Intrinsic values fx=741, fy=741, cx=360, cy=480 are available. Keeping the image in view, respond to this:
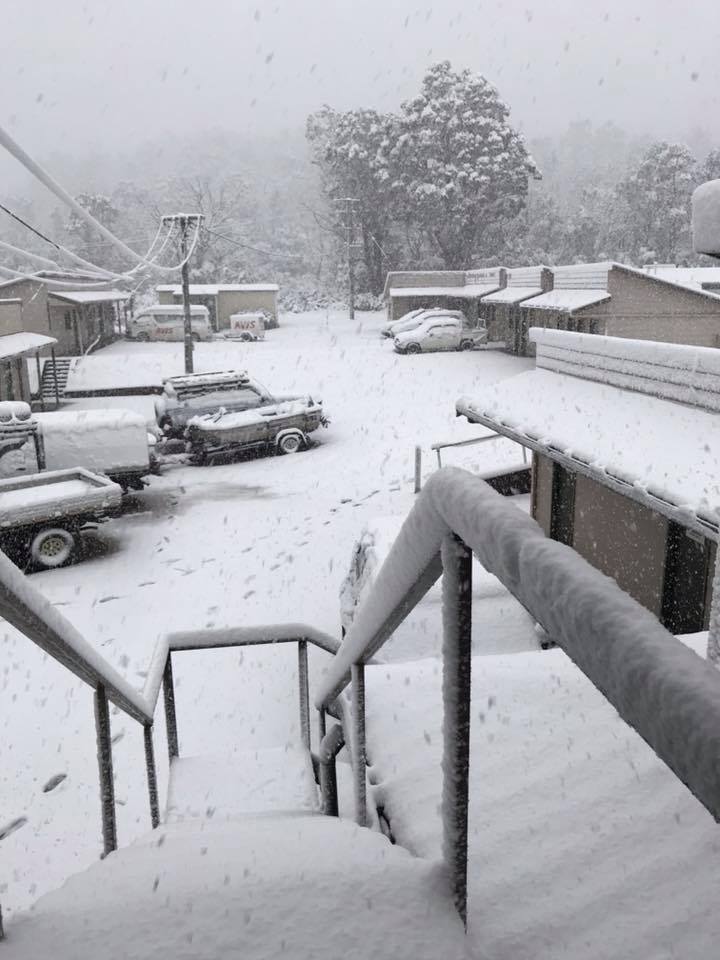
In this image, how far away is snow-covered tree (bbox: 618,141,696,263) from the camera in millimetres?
65750

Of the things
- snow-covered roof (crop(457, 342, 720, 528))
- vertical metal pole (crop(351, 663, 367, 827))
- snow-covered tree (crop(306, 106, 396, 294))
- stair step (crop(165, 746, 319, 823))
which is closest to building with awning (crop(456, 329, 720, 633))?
snow-covered roof (crop(457, 342, 720, 528))

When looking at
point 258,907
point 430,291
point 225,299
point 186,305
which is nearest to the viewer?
point 258,907

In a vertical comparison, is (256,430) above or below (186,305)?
below

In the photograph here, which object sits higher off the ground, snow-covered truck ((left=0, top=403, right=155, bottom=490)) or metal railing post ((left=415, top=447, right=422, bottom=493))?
snow-covered truck ((left=0, top=403, right=155, bottom=490))

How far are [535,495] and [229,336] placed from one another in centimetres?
3651

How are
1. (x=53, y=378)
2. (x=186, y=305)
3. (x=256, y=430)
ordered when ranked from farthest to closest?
(x=53, y=378) → (x=186, y=305) → (x=256, y=430)

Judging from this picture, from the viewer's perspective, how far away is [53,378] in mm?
29953

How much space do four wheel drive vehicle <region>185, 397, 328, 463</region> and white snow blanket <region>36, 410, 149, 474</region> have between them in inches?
158

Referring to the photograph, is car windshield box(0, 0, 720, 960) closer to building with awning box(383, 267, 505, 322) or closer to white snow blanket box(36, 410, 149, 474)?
white snow blanket box(36, 410, 149, 474)

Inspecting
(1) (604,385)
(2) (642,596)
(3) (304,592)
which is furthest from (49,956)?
(3) (304,592)

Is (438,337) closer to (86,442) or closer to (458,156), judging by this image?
(86,442)

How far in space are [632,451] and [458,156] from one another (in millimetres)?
54549

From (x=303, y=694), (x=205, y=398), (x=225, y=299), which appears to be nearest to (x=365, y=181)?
(x=225, y=299)

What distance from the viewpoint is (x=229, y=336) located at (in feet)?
146
